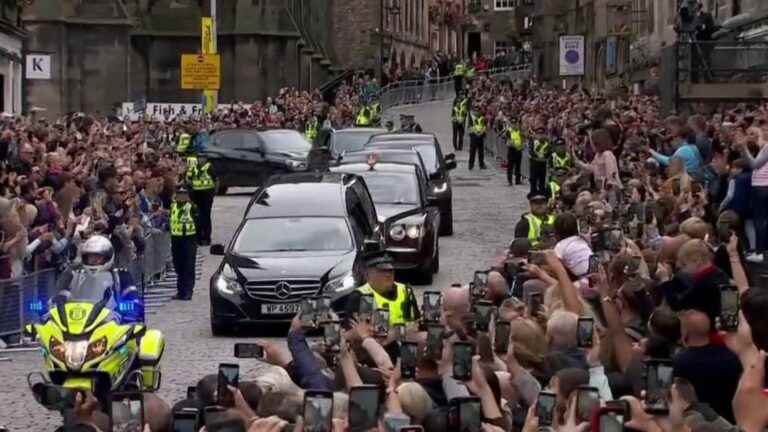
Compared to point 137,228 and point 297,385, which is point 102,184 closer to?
point 137,228

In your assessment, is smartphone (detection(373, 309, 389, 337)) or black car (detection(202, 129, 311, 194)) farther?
black car (detection(202, 129, 311, 194))

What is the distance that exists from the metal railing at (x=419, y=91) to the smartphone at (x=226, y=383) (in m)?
66.9

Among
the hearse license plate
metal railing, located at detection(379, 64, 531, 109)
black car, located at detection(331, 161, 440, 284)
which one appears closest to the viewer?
the hearse license plate

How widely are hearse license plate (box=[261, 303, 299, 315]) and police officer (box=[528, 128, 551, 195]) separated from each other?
56.8 feet

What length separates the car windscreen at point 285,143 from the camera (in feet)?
138

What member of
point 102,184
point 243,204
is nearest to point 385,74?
point 243,204

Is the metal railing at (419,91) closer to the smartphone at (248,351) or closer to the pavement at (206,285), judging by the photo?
the pavement at (206,285)

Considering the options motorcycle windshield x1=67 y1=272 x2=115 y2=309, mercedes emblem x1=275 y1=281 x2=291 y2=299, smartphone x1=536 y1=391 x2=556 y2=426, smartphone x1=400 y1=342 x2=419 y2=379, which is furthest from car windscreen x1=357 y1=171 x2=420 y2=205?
smartphone x1=536 y1=391 x2=556 y2=426

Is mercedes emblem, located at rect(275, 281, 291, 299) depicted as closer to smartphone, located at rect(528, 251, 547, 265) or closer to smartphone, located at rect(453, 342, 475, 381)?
smartphone, located at rect(528, 251, 547, 265)

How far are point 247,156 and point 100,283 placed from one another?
90.9ft

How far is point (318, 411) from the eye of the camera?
6.94 metres

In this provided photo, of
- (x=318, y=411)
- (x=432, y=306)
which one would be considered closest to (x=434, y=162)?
(x=432, y=306)

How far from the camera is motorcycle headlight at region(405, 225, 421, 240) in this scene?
969 inches

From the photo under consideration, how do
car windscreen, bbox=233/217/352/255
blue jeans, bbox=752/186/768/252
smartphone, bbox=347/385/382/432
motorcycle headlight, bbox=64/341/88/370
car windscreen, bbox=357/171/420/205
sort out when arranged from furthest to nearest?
car windscreen, bbox=357/171/420/205, car windscreen, bbox=233/217/352/255, blue jeans, bbox=752/186/768/252, motorcycle headlight, bbox=64/341/88/370, smartphone, bbox=347/385/382/432
